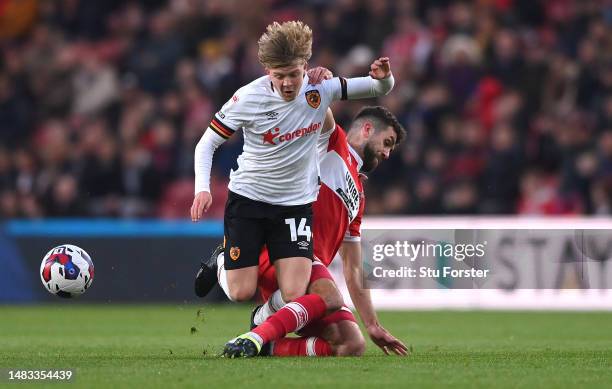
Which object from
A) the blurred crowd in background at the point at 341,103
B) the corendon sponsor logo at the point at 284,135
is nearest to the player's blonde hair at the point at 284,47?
the corendon sponsor logo at the point at 284,135

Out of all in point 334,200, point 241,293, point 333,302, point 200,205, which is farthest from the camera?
point 334,200

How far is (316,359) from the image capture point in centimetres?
751

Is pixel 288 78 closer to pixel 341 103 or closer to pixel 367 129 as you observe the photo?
pixel 367 129

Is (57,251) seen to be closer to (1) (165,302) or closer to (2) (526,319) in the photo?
(2) (526,319)

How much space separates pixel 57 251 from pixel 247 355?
1.94 metres

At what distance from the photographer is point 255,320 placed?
8234 millimetres

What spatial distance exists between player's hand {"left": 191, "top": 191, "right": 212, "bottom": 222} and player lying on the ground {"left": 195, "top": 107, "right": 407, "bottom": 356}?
914mm

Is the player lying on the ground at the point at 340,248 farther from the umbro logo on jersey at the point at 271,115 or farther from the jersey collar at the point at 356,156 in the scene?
the umbro logo on jersey at the point at 271,115

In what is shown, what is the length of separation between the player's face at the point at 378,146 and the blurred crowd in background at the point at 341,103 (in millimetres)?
6877

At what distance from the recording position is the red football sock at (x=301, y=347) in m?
7.85

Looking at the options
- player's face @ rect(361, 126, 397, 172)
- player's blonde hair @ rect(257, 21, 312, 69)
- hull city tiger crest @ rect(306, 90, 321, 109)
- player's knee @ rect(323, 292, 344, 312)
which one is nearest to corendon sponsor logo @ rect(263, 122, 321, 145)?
hull city tiger crest @ rect(306, 90, 321, 109)

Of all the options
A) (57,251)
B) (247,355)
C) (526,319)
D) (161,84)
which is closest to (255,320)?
(247,355)
